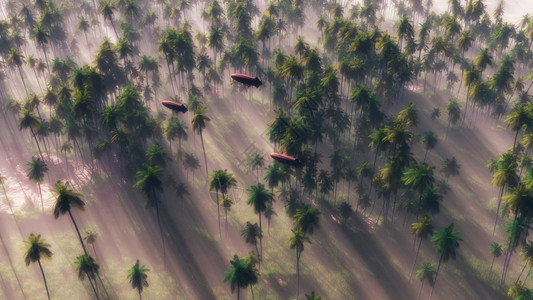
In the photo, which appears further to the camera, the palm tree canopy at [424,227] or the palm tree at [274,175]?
the palm tree at [274,175]

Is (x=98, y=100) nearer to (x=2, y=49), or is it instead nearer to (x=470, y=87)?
(x=2, y=49)

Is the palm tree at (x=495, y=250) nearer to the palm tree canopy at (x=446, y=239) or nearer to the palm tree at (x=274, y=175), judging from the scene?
the palm tree canopy at (x=446, y=239)

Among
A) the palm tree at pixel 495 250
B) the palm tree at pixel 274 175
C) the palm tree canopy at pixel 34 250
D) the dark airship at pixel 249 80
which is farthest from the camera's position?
the palm tree at pixel 274 175

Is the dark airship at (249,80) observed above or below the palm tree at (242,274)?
above

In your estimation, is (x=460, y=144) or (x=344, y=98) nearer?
(x=460, y=144)

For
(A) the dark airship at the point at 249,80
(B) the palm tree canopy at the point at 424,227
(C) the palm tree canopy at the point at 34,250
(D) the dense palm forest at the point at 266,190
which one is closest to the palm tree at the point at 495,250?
(D) the dense palm forest at the point at 266,190

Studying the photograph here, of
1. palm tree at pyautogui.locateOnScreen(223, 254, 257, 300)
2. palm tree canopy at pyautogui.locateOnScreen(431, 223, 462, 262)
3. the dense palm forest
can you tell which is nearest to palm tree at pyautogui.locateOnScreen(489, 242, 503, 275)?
the dense palm forest

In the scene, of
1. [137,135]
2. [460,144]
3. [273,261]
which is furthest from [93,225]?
[460,144]

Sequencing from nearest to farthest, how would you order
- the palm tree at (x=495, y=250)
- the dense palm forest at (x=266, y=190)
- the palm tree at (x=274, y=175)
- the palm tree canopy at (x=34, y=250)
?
the palm tree canopy at (x=34, y=250)
the dense palm forest at (x=266, y=190)
the palm tree at (x=495, y=250)
the palm tree at (x=274, y=175)
